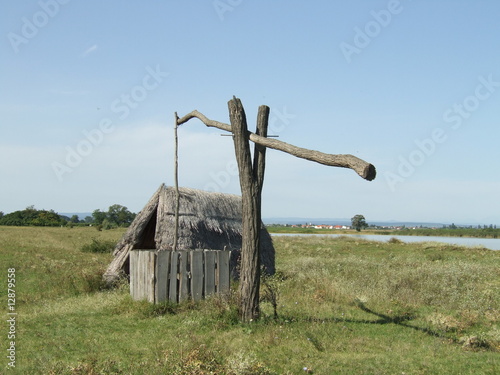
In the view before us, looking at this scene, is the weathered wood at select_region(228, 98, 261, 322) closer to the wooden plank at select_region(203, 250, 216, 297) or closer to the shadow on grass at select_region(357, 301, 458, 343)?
the wooden plank at select_region(203, 250, 216, 297)

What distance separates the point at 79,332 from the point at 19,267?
11.0 metres

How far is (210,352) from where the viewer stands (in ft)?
24.6

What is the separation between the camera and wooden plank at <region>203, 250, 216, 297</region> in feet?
38.3

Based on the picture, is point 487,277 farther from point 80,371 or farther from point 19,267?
point 19,267

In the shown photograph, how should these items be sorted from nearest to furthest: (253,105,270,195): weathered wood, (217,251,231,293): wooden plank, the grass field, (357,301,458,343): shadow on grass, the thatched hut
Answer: the grass field < (357,301,458,343): shadow on grass < (253,105,270,195): weathered wood < (217,251,231,293): wooden plank < the thatched hut

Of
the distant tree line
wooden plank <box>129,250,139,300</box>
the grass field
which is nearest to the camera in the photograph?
the grass field

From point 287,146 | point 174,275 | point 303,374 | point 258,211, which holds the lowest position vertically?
point 303,374

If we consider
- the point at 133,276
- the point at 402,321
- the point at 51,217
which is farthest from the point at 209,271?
the point at 51,217

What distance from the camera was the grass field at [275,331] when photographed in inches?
288

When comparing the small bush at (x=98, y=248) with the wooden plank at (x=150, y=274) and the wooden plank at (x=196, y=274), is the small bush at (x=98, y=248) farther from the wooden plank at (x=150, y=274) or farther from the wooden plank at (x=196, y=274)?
the wooden plank at (x=196, y=274)

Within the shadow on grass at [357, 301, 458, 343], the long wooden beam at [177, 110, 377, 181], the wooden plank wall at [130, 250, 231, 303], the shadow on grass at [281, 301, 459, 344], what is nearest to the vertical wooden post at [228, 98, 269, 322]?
the long wooden beam at [177, 110, 377, 181]

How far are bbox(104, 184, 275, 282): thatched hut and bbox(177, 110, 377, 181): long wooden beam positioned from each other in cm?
461

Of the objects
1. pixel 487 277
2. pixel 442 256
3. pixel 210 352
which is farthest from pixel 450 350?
pixel 442 256

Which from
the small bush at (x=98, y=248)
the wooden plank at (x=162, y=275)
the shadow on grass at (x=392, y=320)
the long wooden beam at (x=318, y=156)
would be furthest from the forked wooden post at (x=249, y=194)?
the small bush at (x=98, y=248)
